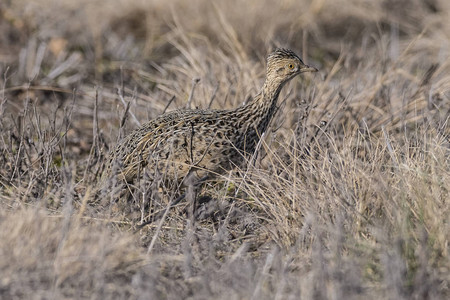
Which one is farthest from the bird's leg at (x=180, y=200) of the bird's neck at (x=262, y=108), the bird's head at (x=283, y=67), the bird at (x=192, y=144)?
the bird's head at (x=283, y=67)

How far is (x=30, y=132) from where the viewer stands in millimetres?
5453

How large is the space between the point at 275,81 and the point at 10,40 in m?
4.58

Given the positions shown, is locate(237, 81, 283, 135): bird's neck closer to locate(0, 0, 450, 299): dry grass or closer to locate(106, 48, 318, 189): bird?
locate(106, 48, 318, 189): bird

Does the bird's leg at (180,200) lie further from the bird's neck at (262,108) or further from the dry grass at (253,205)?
the bird's neck at (262,108)

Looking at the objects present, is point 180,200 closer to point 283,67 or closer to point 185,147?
point 185,147

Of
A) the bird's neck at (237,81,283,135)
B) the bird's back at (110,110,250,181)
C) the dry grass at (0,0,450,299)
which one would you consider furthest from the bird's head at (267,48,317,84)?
the bird's back at (110,110,250,181)

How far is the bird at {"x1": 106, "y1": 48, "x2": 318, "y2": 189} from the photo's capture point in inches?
191

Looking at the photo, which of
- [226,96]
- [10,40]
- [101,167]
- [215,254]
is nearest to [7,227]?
[215,254]

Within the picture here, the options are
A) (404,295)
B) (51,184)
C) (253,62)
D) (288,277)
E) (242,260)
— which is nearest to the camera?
(404,295)

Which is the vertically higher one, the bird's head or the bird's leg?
the bird's head

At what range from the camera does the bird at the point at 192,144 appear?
486cm

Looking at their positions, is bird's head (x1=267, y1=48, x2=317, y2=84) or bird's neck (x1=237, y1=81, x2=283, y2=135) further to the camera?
bird's head (x1=267, y1=48, x2=317, y2=84)

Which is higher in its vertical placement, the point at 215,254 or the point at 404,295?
the point at 404,295

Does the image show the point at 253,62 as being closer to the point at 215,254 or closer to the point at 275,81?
the point at 275,81
